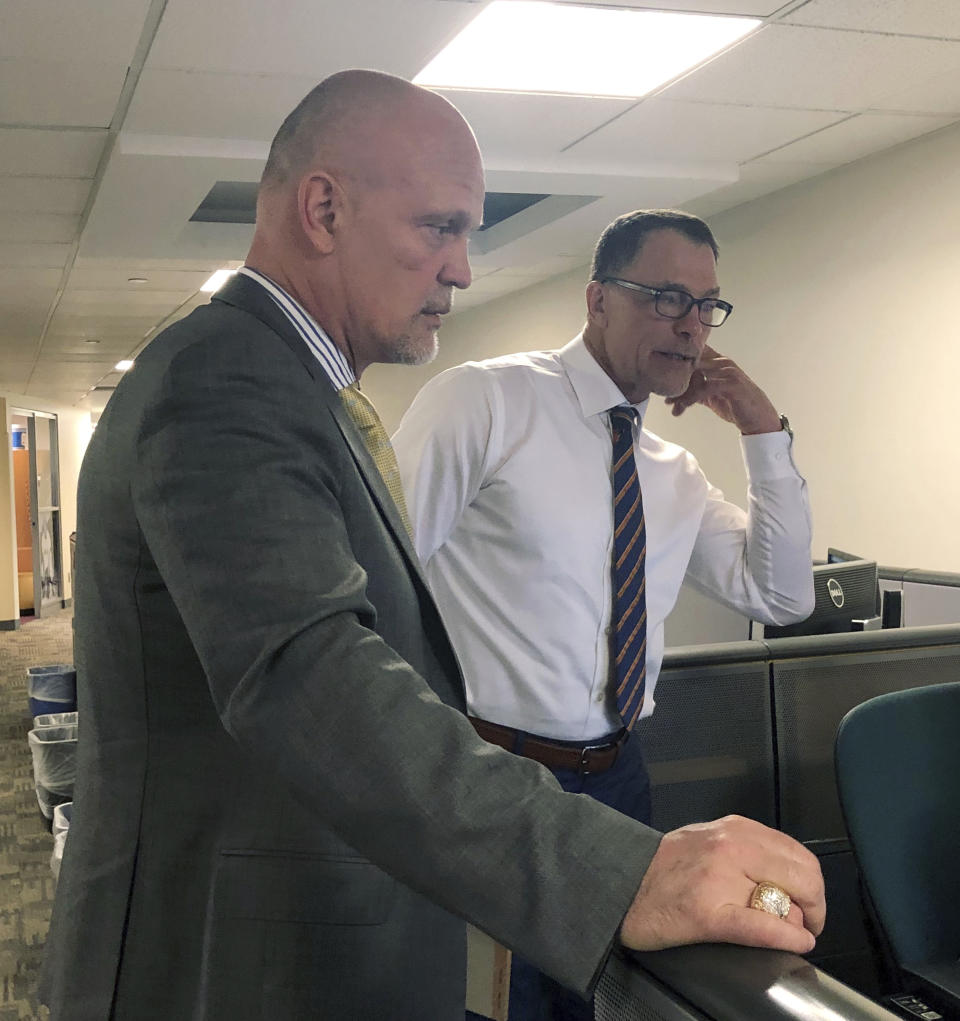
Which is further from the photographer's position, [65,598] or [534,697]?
[65,598]

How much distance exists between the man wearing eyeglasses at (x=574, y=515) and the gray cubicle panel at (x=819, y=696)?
445mm

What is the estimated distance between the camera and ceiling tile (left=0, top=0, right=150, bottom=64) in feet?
8.12

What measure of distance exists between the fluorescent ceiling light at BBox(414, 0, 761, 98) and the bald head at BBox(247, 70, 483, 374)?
1893mm

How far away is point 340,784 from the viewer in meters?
0.63

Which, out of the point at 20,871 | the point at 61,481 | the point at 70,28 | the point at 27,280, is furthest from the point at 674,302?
the point at 61,481

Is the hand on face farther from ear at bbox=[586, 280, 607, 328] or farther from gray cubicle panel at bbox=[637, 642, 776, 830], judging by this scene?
gray cubicle panel at bbox=[637, 642, 776, 830]

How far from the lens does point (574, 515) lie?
163 centimetres

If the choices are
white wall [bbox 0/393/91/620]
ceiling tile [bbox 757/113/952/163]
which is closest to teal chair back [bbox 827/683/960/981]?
ceiling tile [bbox 757/113/952/163]

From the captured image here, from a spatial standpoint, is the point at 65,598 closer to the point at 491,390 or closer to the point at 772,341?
the point at 772,341

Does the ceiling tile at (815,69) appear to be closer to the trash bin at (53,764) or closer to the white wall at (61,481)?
the trash bin at (53,764)

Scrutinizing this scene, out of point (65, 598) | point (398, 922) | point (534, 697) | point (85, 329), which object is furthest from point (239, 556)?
point (65, 598)

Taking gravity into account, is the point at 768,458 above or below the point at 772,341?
below

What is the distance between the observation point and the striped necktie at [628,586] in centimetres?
162

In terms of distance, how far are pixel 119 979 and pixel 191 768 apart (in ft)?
0.56
